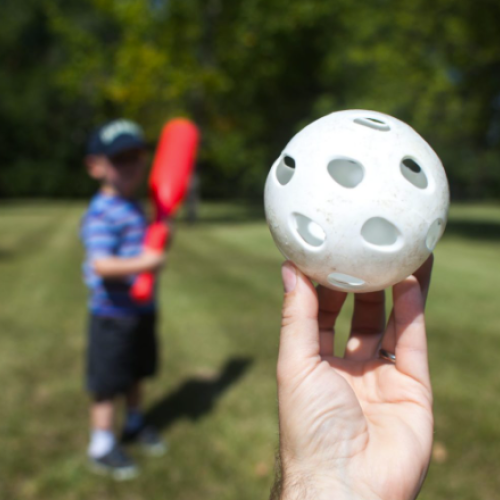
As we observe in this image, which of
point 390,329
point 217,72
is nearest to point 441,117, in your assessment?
point 217,72

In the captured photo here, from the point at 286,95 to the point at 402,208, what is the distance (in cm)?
2699

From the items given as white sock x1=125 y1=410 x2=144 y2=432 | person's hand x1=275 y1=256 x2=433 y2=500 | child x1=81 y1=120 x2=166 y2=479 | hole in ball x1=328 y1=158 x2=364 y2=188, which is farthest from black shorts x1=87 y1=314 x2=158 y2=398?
hole in ball x1=328 y1=158 x2=364 y2=188

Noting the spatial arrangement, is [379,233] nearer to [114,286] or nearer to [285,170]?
[285,170]

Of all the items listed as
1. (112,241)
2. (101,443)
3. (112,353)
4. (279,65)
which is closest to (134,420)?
(101,443)

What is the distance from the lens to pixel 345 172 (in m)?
1.80

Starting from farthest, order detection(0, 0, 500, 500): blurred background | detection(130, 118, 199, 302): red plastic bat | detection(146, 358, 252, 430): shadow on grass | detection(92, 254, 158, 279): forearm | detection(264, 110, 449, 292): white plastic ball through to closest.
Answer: detection(146, 358, 252, 430): shadow on grass
detection(0, 0, 500, 500): blurred background
detection(130, 118, 199, 302): red plastic bat
detection(92, 254, 158, 279): forearm
detection(264, 110, 449, 292): white plastic ball

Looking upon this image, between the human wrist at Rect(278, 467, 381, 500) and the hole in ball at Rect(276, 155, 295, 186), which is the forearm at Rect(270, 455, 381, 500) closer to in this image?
the human wrist at Rect(278, 467, 381, 500)

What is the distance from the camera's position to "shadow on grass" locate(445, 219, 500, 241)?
55.1ft

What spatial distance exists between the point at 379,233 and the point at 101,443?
274 cm

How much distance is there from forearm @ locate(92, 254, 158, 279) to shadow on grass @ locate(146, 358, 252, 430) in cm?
139

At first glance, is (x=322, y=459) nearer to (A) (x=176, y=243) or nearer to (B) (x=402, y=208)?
(B) (x=402, y=208)

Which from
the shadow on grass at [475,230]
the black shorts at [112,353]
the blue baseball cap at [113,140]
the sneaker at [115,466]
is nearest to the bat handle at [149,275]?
the black shorts at [112,353]

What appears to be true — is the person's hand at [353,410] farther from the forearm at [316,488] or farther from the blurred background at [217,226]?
the blurred background at [217,226]

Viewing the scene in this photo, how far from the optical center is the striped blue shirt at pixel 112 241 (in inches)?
142
